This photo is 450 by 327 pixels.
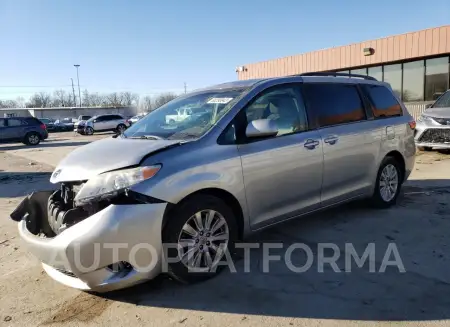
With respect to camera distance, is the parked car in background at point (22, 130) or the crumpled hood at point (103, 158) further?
the parked car in background at point (22, 130)

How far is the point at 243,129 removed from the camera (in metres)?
3.73

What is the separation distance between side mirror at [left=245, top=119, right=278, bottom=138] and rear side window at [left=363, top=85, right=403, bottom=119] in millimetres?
2173

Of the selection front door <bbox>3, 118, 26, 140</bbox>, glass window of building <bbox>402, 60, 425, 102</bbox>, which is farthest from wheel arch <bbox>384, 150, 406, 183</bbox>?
front door <bbox>3, 118, 26, 140</bbox>

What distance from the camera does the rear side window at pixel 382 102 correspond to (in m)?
5.27

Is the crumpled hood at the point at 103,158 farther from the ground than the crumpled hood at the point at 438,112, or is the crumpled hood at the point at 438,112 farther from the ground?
the crumpled hood at the point at 438,112

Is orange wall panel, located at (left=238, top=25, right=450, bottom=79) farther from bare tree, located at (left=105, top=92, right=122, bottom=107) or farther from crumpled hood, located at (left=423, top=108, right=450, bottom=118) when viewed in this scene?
bare tree, located at (left=105, top=92, right=122, bottom=107)

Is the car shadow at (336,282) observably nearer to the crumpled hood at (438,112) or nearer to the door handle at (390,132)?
the door handle at (390,132)

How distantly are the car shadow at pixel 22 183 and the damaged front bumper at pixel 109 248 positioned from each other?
499cm

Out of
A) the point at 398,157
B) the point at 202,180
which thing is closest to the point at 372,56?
the point at 398,157

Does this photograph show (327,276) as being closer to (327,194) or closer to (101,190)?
(327,194)

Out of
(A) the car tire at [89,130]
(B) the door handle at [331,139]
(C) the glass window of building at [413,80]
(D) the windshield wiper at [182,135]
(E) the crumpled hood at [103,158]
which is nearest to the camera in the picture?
(E) the crumpled hood at [103,158]

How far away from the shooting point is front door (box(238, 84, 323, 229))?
12.3 ft

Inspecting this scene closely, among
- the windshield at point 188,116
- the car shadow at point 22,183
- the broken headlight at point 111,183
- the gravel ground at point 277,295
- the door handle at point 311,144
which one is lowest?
the gravel ground at point 277,295

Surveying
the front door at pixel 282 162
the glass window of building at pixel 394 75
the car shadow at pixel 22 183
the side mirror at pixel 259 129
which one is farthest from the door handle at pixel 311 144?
the glass window of building at pixel 394 75
